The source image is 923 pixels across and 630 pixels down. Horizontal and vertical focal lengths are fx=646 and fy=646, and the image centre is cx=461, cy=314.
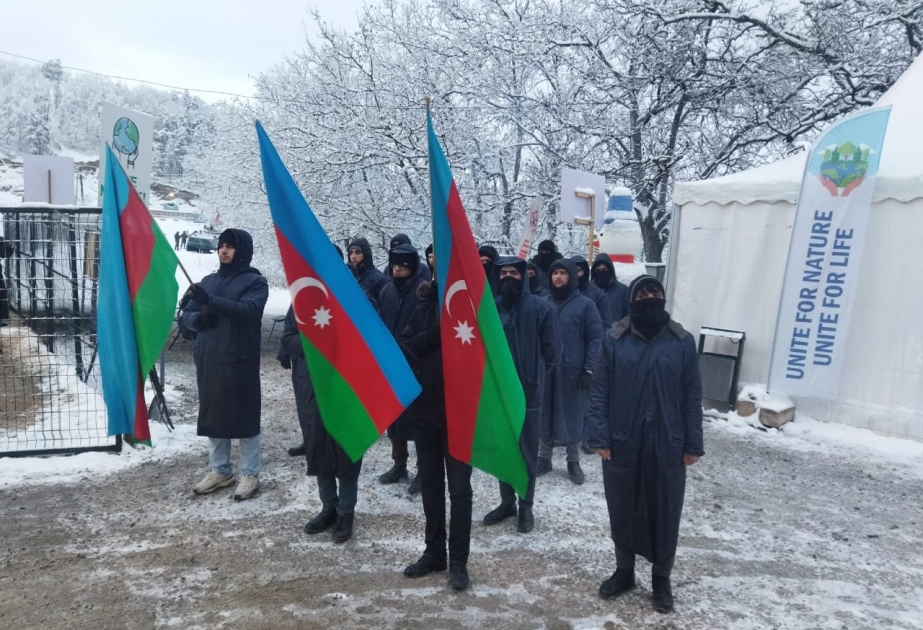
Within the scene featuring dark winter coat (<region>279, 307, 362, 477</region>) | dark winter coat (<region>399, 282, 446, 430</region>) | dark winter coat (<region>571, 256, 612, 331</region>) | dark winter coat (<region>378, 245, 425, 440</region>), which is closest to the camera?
dark winter coat (<region>399, 282, 446, 430</region>)

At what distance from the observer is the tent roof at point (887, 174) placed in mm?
7121

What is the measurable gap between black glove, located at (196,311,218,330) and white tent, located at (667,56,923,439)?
6.13 metres

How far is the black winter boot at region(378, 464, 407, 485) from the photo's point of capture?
17.8ft

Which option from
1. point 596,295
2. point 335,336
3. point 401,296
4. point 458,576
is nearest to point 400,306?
point 401,296

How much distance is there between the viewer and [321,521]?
4.44 metres

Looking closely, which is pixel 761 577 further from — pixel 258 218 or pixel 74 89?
pixel 74 89

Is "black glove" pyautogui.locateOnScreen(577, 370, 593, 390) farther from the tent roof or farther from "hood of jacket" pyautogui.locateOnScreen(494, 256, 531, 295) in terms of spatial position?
the tent roof

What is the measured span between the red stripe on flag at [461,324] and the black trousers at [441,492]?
0.31 metres

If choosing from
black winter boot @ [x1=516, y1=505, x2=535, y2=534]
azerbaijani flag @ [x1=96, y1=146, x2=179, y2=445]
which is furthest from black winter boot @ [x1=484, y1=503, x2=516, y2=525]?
azerbaijani flag @ [x1=96, y1=146, x2=179, y2=445]

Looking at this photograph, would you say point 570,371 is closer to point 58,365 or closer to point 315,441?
point 315,441

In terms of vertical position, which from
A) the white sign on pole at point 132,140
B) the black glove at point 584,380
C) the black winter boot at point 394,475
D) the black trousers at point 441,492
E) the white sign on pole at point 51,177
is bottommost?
the black winter boot at point 394,475

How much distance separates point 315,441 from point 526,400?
4.81 feet

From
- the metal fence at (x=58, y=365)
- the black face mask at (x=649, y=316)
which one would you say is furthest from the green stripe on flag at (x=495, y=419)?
the metal fence at (x=58, y=365)

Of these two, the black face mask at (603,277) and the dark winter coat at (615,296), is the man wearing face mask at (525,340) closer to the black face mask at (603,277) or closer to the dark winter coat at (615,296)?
the dark winter coat at (615,296)
